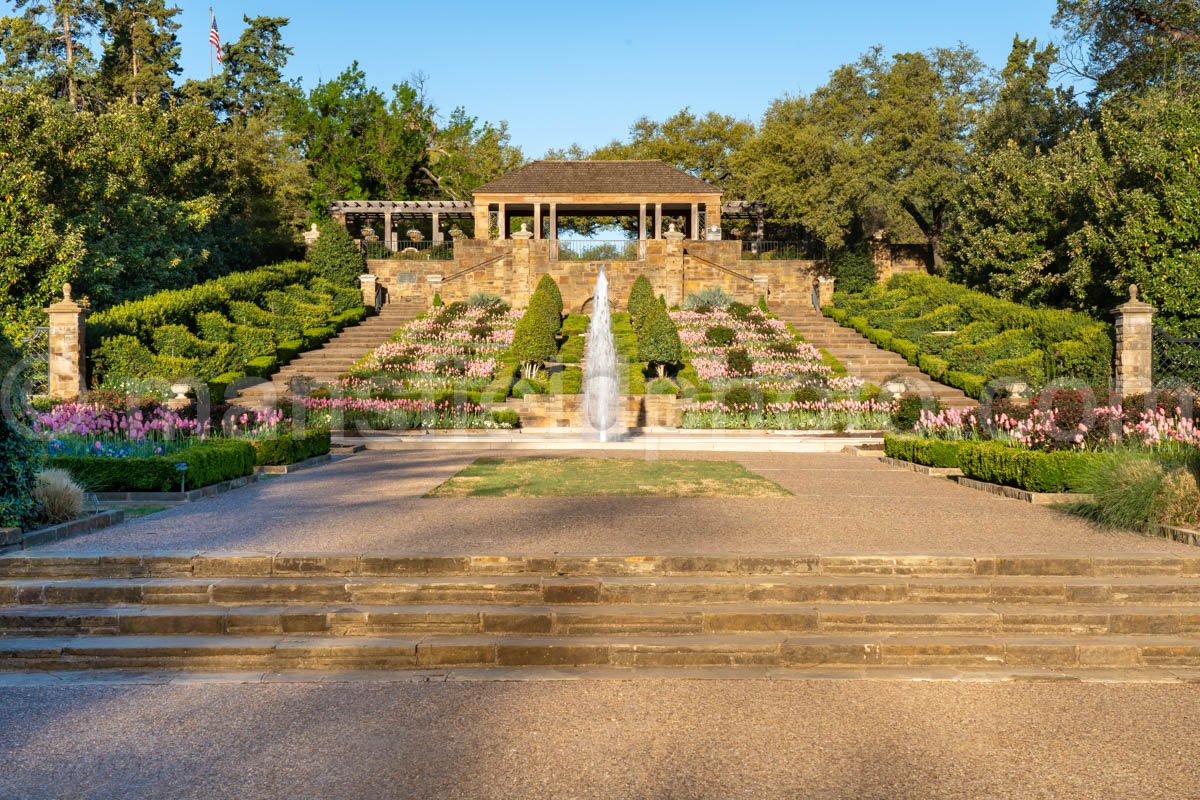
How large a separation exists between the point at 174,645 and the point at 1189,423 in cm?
1168

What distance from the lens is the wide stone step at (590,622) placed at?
6188 millimetres

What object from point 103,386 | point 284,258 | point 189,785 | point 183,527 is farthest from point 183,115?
point 189,785

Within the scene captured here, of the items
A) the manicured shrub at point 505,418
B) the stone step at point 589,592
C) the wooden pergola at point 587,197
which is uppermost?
the wooden pergola at point 587,197

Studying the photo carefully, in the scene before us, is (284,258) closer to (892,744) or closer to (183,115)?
(183,115)

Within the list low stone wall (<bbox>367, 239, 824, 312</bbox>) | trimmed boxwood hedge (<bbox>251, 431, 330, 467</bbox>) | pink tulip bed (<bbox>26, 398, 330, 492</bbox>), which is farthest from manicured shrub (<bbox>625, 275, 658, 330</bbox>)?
trimmed boxwood hedge (<bbox>251, 431, 330, 467</bbox>)

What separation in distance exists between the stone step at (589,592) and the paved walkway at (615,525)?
55 centimetres

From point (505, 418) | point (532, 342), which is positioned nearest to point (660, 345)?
point (532, 342)

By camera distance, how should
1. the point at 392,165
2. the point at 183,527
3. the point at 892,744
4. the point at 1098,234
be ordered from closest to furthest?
the point at 892,744, the point at 183,527, the point at 1098,234, the point at 392,165

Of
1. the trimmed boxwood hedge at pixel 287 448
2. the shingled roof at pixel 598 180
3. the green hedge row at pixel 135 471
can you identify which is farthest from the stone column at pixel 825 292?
the green hedge row at pixel 135 471

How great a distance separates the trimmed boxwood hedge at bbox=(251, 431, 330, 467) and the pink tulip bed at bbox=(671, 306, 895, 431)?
29.2ft

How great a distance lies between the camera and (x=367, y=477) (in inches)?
514

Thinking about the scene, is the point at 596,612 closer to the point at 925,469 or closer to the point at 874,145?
the point at 925,469

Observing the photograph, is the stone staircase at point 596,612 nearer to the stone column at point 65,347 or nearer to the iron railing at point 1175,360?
the stone column at point 65,347

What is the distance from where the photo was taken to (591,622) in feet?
20.3
